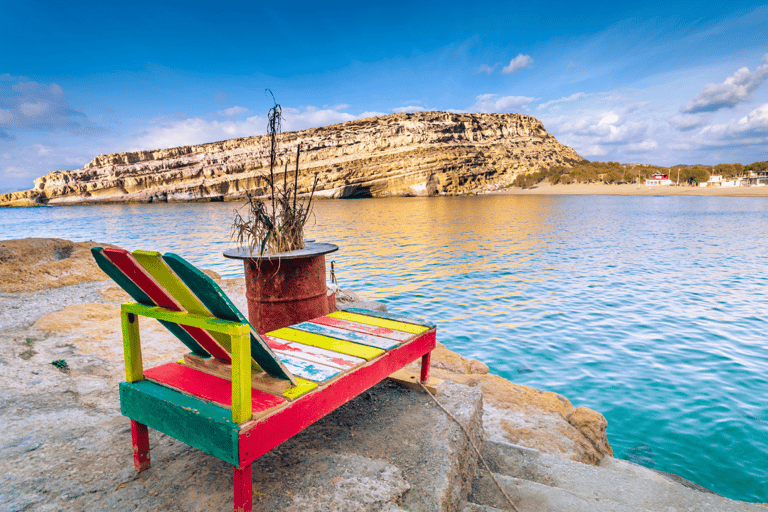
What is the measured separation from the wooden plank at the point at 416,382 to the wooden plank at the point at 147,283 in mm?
1667

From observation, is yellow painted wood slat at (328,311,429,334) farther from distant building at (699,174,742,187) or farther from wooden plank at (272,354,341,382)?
distant building at (699,174,742,187)

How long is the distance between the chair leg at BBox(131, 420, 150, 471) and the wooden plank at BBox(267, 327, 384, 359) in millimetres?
1047

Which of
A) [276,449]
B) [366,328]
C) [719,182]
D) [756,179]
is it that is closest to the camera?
[276,449]

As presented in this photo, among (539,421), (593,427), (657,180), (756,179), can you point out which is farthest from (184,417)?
(756,179)

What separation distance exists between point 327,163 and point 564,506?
89.2 meters

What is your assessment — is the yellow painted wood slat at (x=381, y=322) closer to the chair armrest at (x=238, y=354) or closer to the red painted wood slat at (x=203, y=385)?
the red painted wood slat at (x=203, y=385)

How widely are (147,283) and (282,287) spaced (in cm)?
176

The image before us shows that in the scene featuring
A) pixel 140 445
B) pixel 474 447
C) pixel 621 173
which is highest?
pixel 621 173

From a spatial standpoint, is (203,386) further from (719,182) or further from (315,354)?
(719,182)

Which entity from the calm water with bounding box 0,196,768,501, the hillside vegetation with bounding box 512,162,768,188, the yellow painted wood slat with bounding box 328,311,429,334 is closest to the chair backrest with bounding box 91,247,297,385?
the yellow painted wood slat with bounding box 328,311,429,334

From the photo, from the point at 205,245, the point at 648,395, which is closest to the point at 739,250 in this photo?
the point at 648,395

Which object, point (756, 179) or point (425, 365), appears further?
point (756, 179)

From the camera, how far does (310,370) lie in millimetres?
2408

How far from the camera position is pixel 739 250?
1553cm
